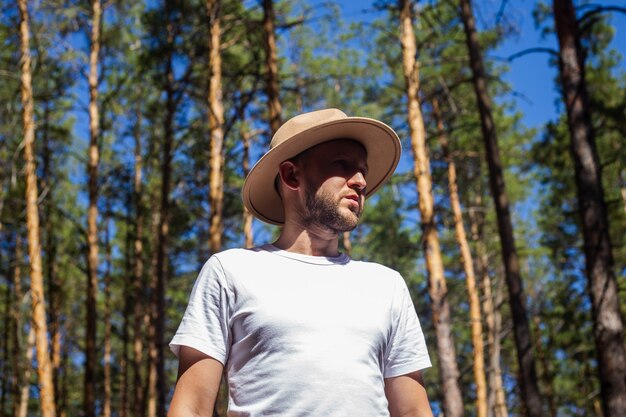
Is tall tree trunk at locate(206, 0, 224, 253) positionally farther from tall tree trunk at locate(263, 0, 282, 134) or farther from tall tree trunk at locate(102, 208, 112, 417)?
tall tree trunk at locate(102, 208, 112, 417)

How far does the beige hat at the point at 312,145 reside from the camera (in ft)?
6.77

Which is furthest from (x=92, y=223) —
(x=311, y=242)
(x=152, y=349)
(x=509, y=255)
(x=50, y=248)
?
(x=311, y=242)

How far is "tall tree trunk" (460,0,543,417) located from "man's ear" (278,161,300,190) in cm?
805

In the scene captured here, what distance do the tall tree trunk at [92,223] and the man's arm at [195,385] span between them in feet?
38.0

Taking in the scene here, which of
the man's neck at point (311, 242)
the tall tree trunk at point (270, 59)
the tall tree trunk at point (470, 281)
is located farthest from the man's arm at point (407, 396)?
the tall tree trunk at point (470, 281)

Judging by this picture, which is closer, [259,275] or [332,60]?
[259,275]

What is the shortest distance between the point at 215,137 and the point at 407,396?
9.23 meters

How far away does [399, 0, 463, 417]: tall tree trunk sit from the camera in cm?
964

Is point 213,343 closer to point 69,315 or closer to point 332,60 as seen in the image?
point 332,60

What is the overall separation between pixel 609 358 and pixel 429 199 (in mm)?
4326

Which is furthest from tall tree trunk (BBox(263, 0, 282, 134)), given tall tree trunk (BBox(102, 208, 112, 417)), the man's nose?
tall tree trunk (BBox(102, 208, 112, 417))

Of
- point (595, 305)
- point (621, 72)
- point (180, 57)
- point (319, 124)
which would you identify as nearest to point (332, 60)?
point (180, 57)

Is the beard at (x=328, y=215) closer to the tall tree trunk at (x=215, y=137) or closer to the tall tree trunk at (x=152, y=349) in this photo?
the tall tree trunk at (x=215, y=137)

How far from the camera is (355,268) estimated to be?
198 cm
